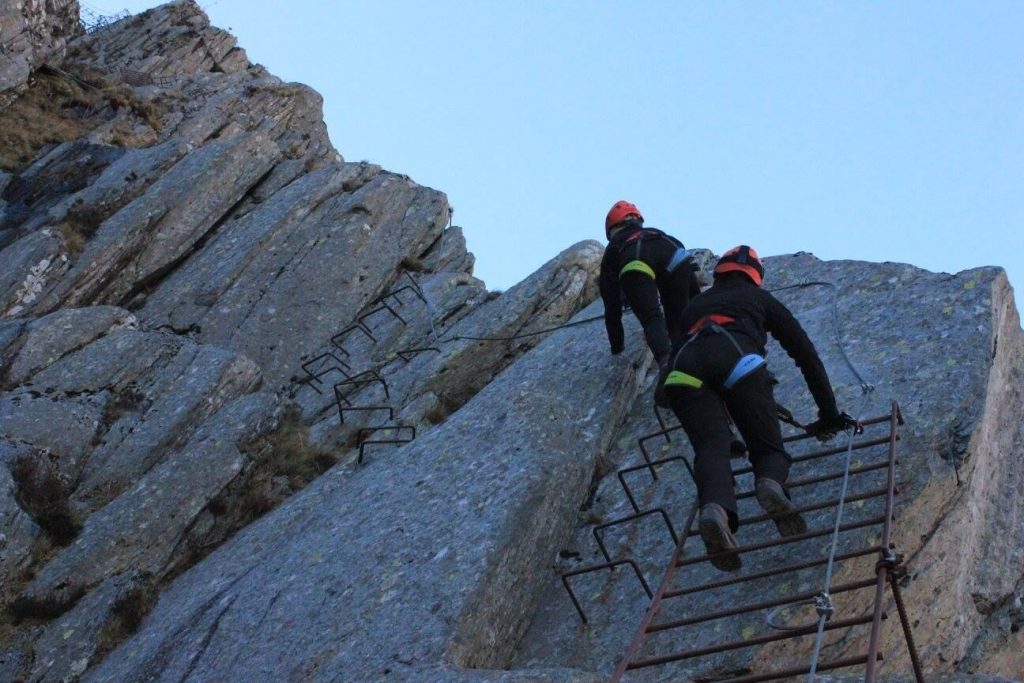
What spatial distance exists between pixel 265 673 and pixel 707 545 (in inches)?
167

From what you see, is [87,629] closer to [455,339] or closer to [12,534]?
[12,534]

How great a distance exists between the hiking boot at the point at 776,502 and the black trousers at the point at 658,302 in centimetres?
369

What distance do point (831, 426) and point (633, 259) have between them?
3.95m

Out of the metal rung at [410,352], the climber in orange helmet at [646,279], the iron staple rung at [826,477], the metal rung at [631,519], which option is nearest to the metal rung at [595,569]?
the metal rung at [631,519]

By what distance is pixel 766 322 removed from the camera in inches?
452

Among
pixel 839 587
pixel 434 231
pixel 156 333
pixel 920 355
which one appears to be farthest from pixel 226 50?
pixel 839 587

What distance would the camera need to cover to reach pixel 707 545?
392 inches

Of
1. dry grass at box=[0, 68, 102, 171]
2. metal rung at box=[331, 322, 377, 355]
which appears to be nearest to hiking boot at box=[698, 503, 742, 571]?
metal rung at box=[331, 322, 377, 355]

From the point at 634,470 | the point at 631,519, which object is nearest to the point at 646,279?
the point at 634,470

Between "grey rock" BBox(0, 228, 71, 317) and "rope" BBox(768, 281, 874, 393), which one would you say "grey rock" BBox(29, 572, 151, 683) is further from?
"rope" BBox(768, 281, 874, 393)

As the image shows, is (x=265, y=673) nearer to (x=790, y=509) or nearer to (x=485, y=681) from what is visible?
(x=485, y=681)

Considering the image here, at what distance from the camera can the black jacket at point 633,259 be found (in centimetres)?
1470

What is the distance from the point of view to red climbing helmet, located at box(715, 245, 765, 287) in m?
11.9

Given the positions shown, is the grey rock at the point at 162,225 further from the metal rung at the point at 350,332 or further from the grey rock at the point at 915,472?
the grey rock at the point at 915,472
